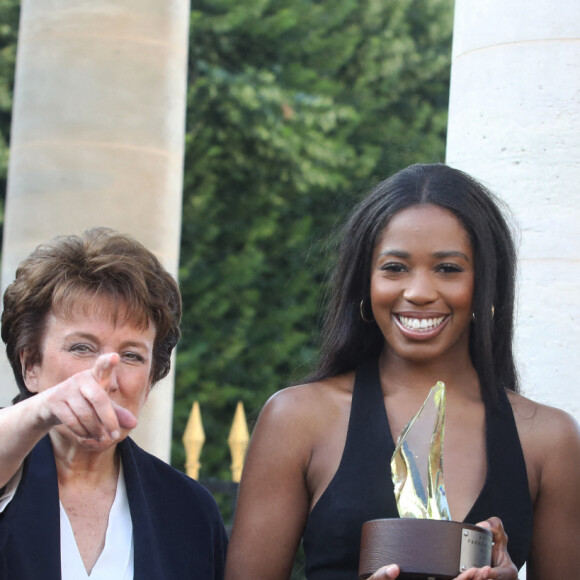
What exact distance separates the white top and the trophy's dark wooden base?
0.88m

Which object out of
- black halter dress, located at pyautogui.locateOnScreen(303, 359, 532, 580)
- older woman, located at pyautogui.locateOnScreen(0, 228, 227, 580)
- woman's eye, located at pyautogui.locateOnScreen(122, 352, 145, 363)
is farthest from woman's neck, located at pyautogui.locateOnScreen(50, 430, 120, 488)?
black halter dress, located at pyautogui.locateOnScreen(303, 359, 532, 580)

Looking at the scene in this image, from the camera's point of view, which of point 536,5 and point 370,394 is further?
point 536,5

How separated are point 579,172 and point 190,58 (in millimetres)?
12784

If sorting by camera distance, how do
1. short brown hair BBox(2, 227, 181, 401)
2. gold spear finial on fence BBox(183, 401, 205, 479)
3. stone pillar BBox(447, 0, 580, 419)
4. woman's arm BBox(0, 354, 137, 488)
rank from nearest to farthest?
woman's arm BBox(0, 354, 137, 488) → short brown hair BBox(2, 227, 181, 401) → stone pillar BBox(447, 0, 580, 419) → gold spear finial on fence BBox(183, 401, 205, 479)

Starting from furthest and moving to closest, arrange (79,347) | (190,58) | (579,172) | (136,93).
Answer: (190,58), (136,93), (579,172), (79,347)

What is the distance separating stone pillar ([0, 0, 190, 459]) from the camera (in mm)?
7211

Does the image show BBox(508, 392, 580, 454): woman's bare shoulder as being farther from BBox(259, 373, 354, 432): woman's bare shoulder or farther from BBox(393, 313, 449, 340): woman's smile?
BBox(259, 373, 354, 432): woman's bare shoulder

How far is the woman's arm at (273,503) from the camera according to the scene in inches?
157

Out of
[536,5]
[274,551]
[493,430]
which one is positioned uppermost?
[536,5]

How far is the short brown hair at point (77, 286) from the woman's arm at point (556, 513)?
4.10 feet

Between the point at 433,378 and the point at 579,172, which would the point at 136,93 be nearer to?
the point at 579,172

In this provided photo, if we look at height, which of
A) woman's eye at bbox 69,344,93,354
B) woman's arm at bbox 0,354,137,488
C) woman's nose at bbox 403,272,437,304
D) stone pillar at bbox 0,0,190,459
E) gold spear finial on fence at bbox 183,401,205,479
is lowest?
gold spear finial on fence at bbox 183,401,205,479

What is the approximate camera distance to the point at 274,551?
13.1 ft

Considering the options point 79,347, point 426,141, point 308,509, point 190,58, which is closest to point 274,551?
point 308,509
